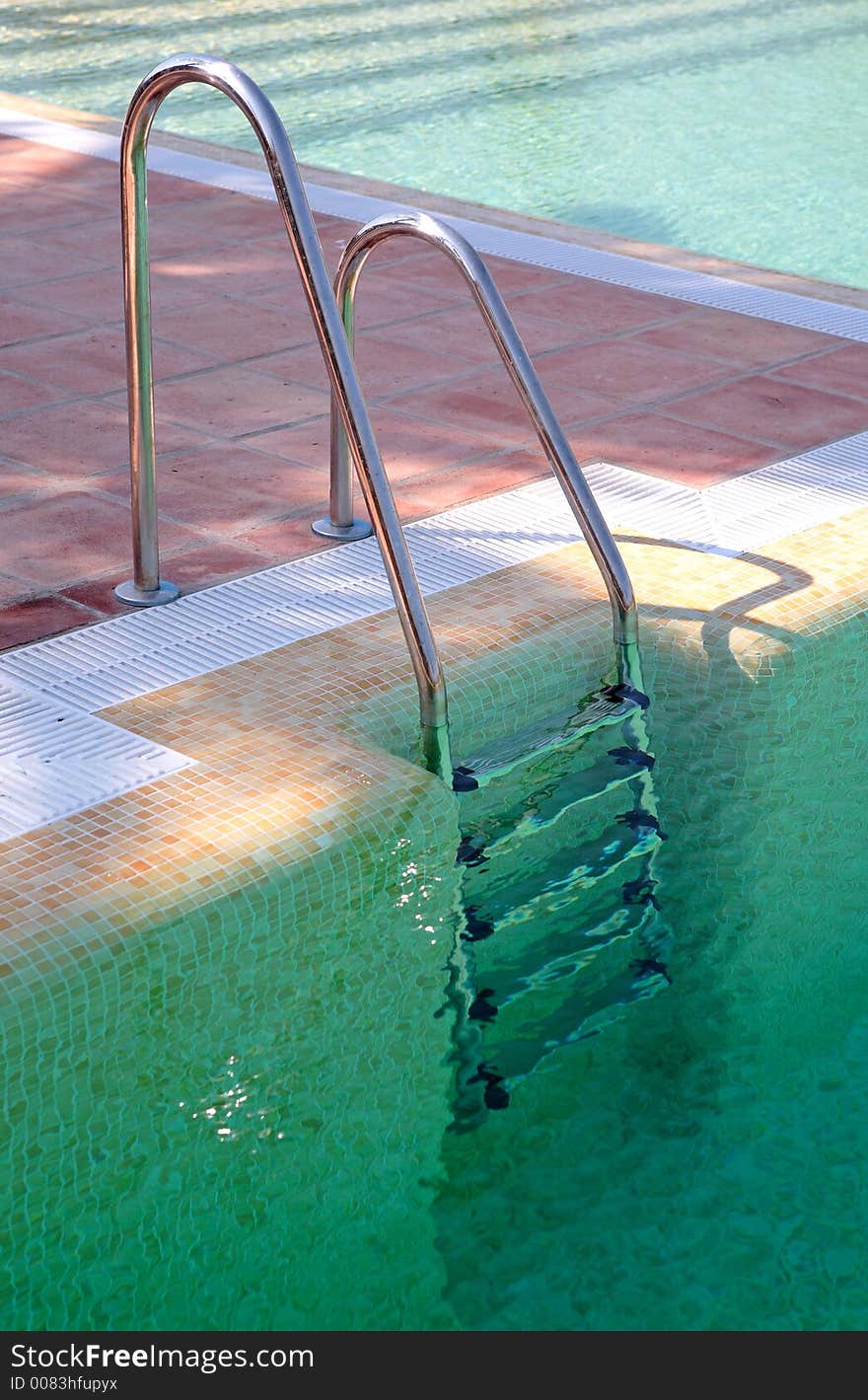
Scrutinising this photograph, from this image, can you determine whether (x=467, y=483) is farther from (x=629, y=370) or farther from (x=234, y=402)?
(x=629, y=370)

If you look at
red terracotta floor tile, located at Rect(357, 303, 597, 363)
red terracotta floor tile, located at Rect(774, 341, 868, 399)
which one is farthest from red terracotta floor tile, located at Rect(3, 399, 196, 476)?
red terracotta floor tile, located at Rect(774, 341, 868, 399)

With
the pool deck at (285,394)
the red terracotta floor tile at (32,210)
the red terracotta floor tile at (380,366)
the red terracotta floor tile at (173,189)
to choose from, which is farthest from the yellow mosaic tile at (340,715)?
the red terracotta floor tile at (173,189)

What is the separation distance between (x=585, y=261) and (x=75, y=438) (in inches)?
97.2

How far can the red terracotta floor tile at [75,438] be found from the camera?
4273mm

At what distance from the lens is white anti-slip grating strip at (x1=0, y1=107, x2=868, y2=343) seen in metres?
5.64

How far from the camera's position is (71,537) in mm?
3834

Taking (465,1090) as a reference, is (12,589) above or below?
above

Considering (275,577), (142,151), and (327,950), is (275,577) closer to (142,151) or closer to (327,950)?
(142,151)

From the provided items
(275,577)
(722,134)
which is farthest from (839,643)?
(722,134)

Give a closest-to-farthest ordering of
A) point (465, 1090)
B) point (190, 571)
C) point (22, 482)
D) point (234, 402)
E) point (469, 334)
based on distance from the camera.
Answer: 1. point (465, 1090)
2. point (190, 571)
3. point (22, 482)
4. point (234, 402)
5. point (469, 334)

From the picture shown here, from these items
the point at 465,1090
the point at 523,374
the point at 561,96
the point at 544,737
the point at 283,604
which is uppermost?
the point at 523,374

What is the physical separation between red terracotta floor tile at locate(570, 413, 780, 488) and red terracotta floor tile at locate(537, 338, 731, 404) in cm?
→ 24

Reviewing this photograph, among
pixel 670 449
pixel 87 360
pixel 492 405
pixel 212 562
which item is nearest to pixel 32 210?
pixel 87 360

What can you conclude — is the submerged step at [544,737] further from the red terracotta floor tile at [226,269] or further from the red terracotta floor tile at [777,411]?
the red terracotta floor tile at [226,269]
